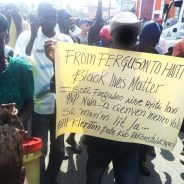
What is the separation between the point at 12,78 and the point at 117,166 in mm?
985

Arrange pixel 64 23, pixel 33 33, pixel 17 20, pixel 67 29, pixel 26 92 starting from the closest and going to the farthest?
pixel 26 92 < pixel 33 33 < pixel 67 29 < pixel 64 23 < pixel 17 20

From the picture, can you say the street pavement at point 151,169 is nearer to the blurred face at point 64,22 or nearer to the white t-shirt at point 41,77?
the white t-shirt at point 41,77

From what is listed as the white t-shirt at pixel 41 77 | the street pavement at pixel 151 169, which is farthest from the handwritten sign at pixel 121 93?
the street pavement at pixel 151 169

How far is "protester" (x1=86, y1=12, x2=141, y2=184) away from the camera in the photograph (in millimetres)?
2396

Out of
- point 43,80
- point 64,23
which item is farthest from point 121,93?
point 64,23

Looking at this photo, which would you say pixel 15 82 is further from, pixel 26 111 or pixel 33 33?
pixel 33 33

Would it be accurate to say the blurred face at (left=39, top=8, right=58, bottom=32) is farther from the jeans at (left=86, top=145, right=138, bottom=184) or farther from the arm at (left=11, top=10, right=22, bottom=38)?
the arm at (left=11, top=10, right=22, bottom=38)

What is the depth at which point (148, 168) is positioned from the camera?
420 cm

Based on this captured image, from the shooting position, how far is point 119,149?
243 centimetres

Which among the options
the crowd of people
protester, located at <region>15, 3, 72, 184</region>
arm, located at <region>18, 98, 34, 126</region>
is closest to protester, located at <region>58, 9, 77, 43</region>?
the crowd of people

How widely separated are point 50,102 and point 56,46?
928 millimetres

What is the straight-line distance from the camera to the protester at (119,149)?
2.40 m

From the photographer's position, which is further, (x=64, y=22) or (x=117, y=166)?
(x=64, y=22)

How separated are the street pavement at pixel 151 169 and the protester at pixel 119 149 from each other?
1.40 m
